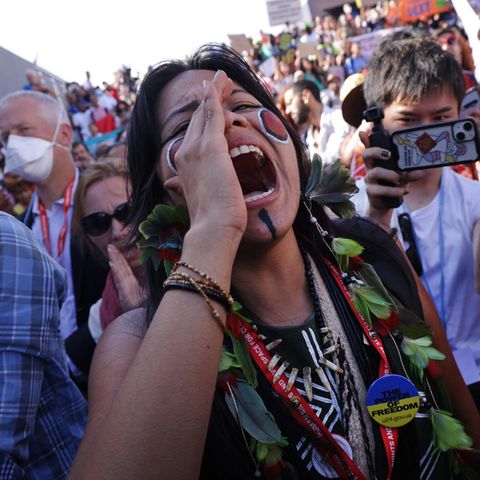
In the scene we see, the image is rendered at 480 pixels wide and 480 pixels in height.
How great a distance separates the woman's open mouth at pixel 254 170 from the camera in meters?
1.40

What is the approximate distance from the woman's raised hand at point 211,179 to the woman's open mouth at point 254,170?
0.71ft

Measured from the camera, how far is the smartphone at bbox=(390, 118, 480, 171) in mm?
1785

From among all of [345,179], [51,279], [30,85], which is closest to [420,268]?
[345,179]

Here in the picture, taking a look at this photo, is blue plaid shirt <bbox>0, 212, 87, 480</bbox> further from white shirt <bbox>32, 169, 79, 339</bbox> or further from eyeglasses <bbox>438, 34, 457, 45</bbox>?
eyeglasses <bbox>438, 34, 457, 45</bbox>

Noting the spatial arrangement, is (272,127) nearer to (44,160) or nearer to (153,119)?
(153,119)

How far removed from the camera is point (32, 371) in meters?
1.47

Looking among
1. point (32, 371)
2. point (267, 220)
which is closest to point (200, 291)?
point (267, 220)

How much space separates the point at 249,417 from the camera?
1.22m

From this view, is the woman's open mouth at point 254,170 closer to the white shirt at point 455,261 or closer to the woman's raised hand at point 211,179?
the woman's raised hand at point 211,179

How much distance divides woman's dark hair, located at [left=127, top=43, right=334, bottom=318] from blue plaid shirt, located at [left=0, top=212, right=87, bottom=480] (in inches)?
12.5

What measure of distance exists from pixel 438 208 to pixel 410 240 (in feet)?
0.62

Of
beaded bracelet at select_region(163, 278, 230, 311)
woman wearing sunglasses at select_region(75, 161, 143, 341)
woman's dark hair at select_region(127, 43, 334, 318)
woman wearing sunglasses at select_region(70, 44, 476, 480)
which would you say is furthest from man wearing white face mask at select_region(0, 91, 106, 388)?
beaded bracelet at select_region(163, 278, 230, 311)

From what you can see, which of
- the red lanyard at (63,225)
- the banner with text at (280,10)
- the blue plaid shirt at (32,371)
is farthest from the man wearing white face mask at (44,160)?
the banner with text at (280,10)

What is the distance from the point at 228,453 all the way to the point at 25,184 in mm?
4118
